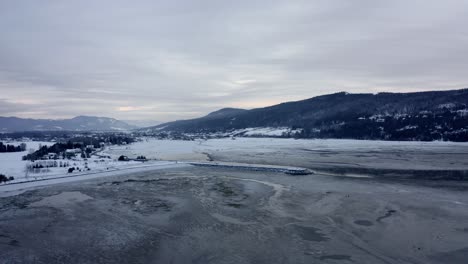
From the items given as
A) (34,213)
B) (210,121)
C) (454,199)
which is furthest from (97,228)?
(210,121)

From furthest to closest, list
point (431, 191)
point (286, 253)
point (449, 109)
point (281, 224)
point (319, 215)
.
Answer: point (449, 109) → point (431, 191) → point (319, 215) → point (281, 224) → point (286, 253)

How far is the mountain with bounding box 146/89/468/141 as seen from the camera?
269 ft

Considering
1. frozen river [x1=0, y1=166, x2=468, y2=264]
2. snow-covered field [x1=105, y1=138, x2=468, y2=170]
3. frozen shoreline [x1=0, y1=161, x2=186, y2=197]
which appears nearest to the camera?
frozen river [x1=0, y1=166, x2=468, y2=264]

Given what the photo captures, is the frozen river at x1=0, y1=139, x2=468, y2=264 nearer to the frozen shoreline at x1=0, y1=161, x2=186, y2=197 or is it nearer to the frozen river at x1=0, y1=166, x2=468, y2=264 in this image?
the frozen river at x1=0, y1=166, x2=468, y2=264

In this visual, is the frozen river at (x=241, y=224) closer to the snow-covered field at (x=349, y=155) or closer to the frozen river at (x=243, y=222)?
the frozen river at (x=243, y=222)

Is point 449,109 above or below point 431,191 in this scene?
above

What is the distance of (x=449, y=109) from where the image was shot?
97.6 meters

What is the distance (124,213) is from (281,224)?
8285 millimetres

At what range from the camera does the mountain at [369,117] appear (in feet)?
269

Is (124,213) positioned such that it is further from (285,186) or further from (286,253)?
(285,186)

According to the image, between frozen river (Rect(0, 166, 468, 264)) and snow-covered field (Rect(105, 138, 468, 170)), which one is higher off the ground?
snow-covered field (Rect(105, 138, 468, 170))

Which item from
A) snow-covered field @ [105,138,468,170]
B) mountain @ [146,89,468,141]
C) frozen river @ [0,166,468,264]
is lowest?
frozen river @ [0,166,468,264]

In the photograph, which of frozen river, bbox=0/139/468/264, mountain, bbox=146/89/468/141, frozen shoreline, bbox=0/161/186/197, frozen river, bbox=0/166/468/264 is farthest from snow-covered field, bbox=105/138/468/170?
mountain, bbox=146/89/468/141

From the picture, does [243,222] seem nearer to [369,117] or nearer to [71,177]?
[71,177]
